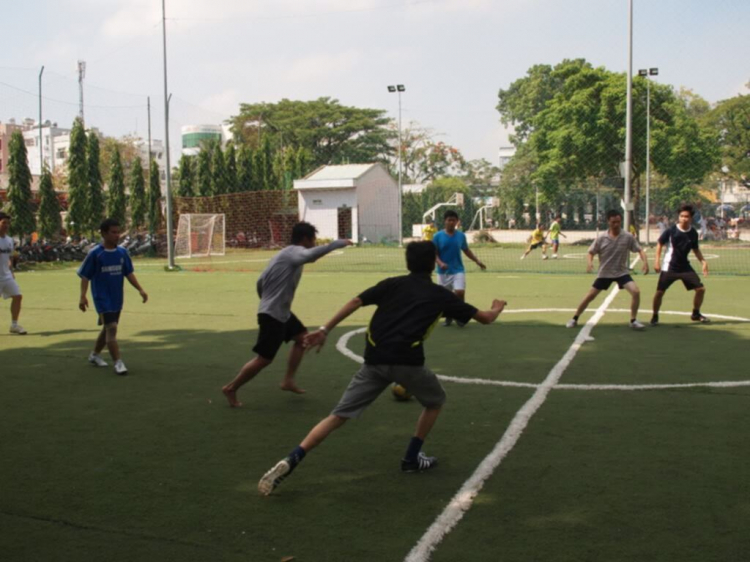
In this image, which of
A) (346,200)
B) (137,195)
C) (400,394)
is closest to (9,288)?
(400,394)

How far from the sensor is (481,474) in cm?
519

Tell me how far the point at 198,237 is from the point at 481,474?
33.1m

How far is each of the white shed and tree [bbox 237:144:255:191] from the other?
324 centimetres

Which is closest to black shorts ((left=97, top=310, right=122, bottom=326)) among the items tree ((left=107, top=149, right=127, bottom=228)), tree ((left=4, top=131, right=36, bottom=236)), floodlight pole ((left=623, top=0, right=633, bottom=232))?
floodlight pole ((left=623, top=0, right=633, bottom=232))

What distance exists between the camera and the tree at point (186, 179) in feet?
159

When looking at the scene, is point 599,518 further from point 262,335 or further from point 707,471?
point 262,335

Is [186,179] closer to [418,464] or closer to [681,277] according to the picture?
[681,277]

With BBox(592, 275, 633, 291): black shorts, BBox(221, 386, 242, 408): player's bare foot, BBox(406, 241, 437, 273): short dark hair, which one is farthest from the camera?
BBox(592, 275, 633, 291): black shorts

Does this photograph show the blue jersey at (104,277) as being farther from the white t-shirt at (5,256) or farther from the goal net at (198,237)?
the goal net at (198,237)

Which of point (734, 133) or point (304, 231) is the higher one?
point (734, 133)

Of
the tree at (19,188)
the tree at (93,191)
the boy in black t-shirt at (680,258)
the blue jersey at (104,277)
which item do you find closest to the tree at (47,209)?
the tree at (19,188)

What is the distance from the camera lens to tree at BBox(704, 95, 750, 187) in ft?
186

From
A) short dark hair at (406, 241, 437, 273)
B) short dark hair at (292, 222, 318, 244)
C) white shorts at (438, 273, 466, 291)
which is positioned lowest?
white shorts at (438, 273, 466, 291)

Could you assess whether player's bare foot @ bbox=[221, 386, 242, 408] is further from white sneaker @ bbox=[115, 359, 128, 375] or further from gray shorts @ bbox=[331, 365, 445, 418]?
gray shorts @ bbox=[331, 365, 445, 418]
